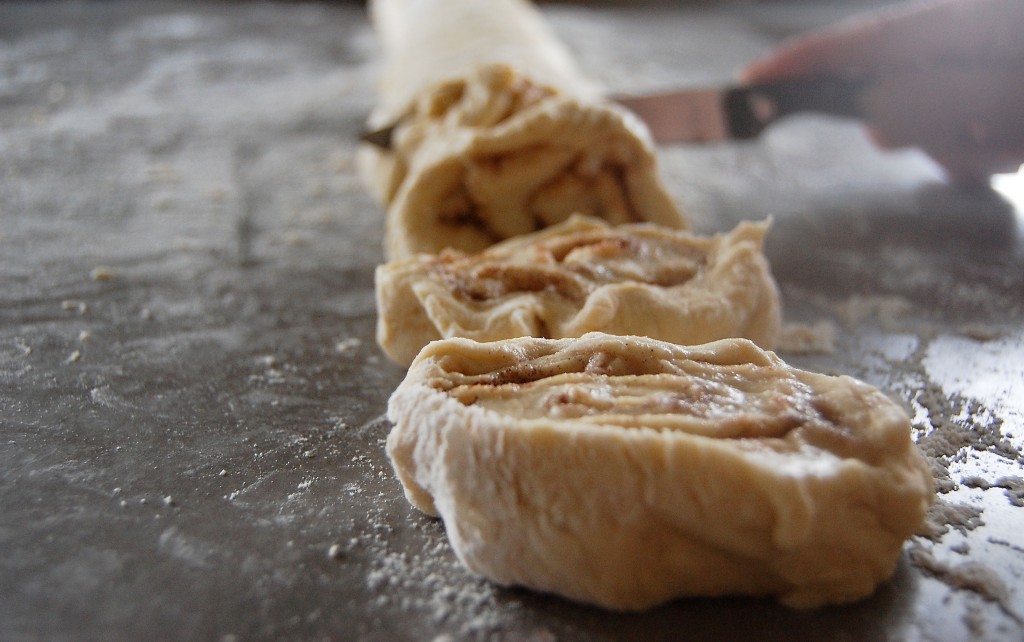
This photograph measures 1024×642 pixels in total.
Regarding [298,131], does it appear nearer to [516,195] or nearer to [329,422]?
[516,195]

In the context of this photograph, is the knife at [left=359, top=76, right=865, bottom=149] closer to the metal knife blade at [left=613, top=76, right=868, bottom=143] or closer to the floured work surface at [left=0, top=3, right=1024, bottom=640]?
the metal knife blade at [left=613, top=76, right=868, bottom=143]

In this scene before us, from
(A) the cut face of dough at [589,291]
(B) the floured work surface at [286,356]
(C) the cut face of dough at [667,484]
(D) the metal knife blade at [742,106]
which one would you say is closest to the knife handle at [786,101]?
(D) the metal knife blade at [742,106]

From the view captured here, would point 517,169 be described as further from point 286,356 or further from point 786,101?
point 786,101

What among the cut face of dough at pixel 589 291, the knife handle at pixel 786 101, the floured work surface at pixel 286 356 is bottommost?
the floured work surface at pixel 286 356

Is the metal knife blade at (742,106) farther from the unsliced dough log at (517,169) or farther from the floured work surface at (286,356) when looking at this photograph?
the unsliced dough log at (517,169)

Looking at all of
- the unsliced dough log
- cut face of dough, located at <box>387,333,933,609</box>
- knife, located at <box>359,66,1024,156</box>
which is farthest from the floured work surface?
the unsliced dough log

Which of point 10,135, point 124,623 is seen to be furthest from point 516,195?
point 10,135
